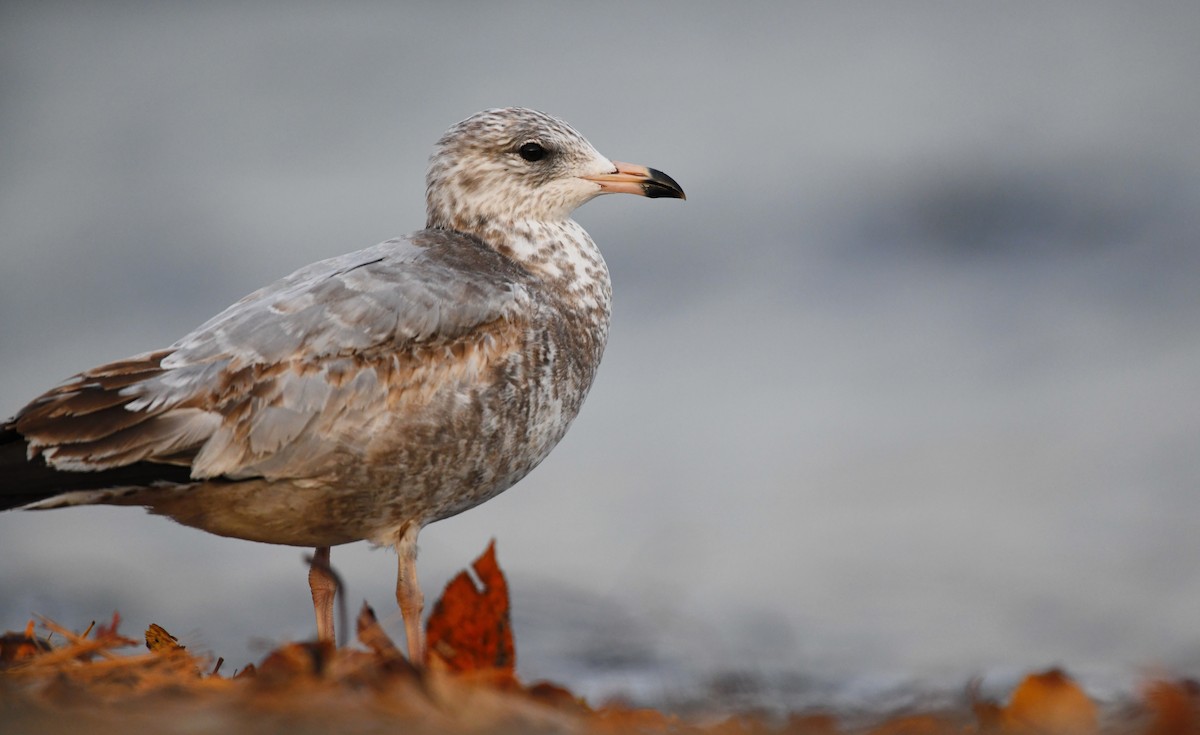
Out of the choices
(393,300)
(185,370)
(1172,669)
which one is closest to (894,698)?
(1172,669)

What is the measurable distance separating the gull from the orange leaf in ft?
3.18

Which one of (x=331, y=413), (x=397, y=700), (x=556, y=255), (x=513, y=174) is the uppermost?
(x=513, y=174)

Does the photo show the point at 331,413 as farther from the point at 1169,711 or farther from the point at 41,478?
the point at 1169,711

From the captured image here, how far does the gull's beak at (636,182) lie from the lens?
6.21m

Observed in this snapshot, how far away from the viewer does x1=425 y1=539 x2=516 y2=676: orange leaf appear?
379 cm

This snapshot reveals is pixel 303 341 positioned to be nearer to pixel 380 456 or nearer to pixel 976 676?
pixel 380 456

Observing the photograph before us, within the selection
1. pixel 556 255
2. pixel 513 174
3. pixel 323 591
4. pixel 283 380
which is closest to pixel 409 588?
pixel 323 591

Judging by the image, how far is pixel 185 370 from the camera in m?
4.66

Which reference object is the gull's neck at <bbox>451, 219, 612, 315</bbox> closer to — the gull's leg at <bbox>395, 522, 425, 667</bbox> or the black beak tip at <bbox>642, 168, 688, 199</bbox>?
the black beak tip at <bbox>642, 168, 688, 199</bbox>

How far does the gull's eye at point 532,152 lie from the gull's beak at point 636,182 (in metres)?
0.24

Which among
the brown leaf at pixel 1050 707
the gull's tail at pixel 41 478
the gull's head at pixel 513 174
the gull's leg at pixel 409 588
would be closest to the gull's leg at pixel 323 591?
the gull's leg at pixel 409 588

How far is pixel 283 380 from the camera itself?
465cm

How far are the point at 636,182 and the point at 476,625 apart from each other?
→ 2.98m

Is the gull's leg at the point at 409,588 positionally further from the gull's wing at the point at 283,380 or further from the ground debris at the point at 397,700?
the ground debris at the point at 397,700
